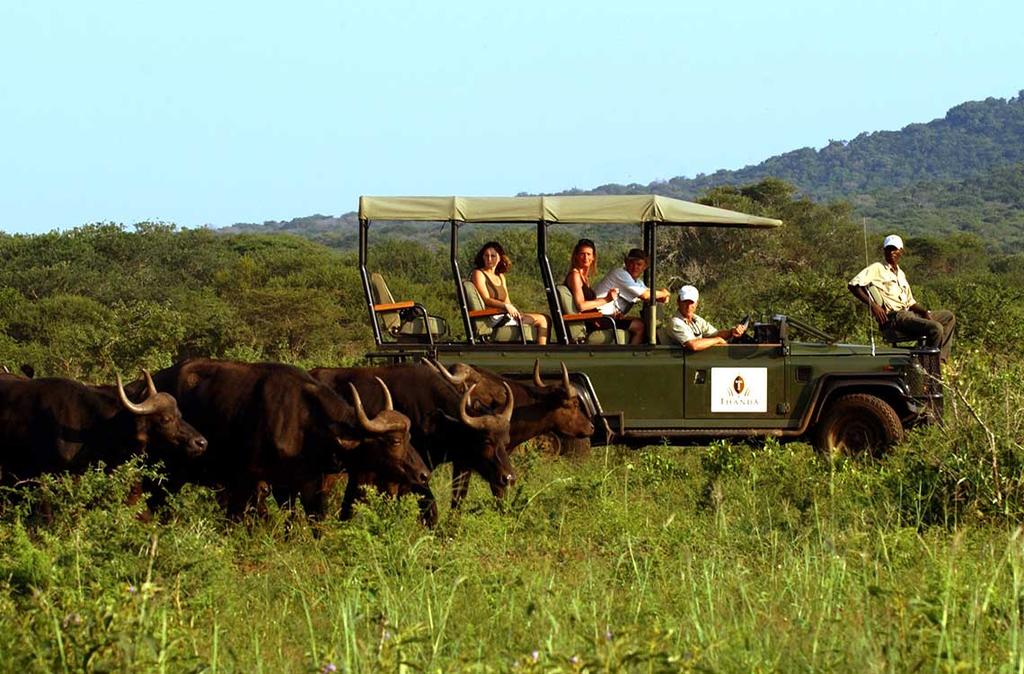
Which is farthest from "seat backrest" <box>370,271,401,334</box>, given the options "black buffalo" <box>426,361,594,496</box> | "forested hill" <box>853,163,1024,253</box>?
"forested hill" <box>853,163,1024,253</box>

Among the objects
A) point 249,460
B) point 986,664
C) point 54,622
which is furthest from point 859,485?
point 54,622

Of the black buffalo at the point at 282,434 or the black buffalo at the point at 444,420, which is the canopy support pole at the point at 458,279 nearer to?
the black buffalo at the point at 444,420

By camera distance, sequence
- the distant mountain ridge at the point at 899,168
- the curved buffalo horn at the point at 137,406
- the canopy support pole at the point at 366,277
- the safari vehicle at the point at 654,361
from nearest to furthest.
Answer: the curved buffalo horn at the point at 137,406, the canopy support pole at the point at 366,277, the safari vehicle at the point at 654,361, the distant mountain ridge at the point at 899,168

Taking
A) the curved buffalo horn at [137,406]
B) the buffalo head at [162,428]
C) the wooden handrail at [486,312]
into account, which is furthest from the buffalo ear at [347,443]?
the wooden handrail at [486,312]

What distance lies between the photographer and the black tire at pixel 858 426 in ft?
37.3

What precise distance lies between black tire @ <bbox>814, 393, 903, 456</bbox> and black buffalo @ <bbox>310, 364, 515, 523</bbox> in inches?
99.3

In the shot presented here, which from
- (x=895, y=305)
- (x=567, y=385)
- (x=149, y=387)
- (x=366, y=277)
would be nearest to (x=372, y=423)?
(x=149, y=387)

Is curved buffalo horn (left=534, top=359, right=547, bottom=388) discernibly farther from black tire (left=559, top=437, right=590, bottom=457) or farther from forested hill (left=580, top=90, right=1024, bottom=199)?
forested hill (left=580, top=90, right=1024, bottom=199)

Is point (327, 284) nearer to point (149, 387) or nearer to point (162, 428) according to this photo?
point (149, 387)

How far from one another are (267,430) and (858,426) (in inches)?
176

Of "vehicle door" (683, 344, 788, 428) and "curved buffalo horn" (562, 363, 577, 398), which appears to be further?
"vehicle door" (683, 344, 788, 428)

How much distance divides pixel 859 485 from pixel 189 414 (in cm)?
398

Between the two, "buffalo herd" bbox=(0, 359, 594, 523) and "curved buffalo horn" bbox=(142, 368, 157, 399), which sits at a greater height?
"curved buffalo horn" bbox=(142, 368, 157, 399)

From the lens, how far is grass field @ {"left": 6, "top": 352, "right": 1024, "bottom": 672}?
5133 mm
